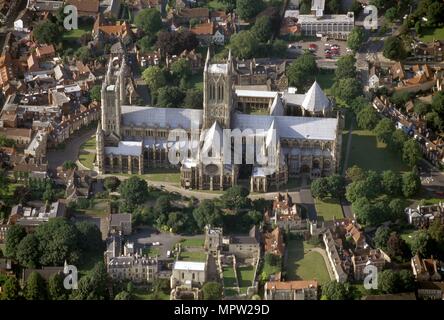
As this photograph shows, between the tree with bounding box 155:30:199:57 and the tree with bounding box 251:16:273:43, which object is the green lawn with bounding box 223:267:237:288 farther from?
the tree with bounding box 251:16:273:43

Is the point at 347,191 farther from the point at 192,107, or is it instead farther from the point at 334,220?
the point at 192,107

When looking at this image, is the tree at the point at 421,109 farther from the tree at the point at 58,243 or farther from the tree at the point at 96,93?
the tree at the point at 58,243

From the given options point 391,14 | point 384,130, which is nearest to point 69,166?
point 384,130

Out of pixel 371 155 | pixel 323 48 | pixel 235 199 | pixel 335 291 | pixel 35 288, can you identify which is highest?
pixel 323 48

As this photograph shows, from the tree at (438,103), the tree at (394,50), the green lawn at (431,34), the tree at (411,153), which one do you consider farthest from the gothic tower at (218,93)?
the green lawn at (431,34)

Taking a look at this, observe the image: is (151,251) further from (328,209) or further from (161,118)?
(161,118)

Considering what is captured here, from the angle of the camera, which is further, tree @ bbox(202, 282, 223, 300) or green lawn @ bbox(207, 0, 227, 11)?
green lawn @ bbox(207, 0, 227, 11)

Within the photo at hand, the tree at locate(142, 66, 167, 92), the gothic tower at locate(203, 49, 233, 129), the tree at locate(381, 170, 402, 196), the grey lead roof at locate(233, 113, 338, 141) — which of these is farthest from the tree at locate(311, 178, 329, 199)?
the tree at locate(142, 66, 167, 92)
